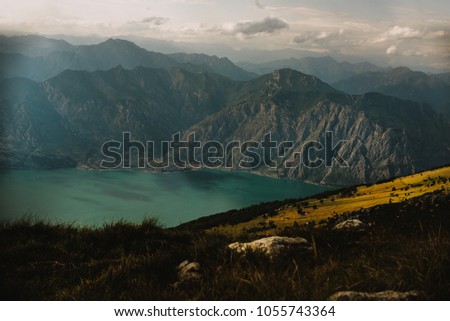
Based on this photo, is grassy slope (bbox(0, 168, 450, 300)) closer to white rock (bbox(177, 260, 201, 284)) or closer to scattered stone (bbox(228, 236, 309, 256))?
white rock (bbox(177, 260, 201, 284))

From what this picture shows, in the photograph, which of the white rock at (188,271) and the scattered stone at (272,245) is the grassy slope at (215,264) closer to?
the white rock at (188,271)

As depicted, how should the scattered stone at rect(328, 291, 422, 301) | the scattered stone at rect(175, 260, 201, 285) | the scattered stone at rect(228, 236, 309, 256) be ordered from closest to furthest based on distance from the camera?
the scattered stone at rect(328, 291, 422, 301) < the scattered stone at rect(175, 260, 201, 285) < the scattered stone at rect(228, 236, 309, 256)

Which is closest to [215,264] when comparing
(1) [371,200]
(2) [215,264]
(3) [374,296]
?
(2) [215,264]

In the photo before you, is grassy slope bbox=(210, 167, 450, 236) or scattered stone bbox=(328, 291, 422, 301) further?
grassy slope bbox=(210, 167, 450, 236)

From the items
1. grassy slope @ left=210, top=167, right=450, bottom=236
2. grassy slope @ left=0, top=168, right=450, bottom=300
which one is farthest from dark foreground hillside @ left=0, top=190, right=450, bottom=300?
grassy slope @ left=210, top=167, right=450, bottom=236
